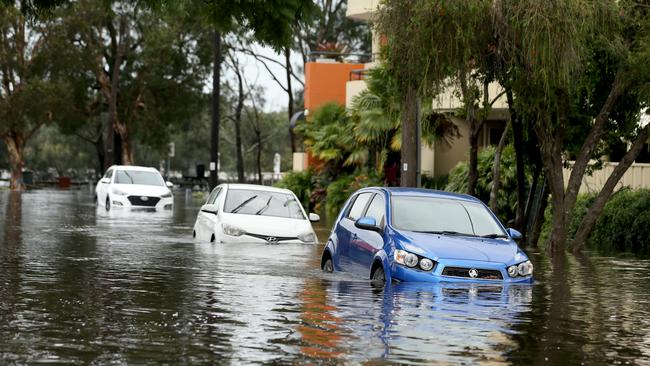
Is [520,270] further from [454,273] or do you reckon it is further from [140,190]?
[140,190]

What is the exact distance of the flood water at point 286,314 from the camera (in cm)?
1033

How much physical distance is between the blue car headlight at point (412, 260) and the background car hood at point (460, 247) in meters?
0.06

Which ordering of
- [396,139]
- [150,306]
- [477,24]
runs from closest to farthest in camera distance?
1. [150,306]
2. [477,24]
3. [396,139]

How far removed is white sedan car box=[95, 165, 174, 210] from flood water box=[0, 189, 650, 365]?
1975 cm

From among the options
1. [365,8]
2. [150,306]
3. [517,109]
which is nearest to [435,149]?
[365,8]

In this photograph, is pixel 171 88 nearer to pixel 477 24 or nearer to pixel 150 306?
pixel 477 24

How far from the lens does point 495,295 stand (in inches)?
579

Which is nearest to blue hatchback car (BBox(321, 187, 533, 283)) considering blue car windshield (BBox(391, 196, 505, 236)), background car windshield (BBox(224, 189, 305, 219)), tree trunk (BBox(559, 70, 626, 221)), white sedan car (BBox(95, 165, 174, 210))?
blue car windshield (BBox(391, 196, 505, 236))

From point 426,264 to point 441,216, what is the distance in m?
1.53

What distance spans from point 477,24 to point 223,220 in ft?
18.2

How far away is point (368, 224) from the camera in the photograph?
1570cm

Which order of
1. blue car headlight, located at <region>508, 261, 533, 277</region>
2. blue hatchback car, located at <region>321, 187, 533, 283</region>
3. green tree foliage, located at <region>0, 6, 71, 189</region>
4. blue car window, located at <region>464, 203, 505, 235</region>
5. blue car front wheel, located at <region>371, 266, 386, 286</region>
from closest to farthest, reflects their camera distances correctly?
blue hatchback car, located at <region>321, 187, 533, 283</region> < blue car headlight, located at <region>508, 261, 533, 277</region> < blue car front wheel, located at <region>371, 266, 386, 286</region> < blue car window, located at <region>464, 203, 505, 235</region> < green tree foliage, located at <region>0, 6, 71, 189</region>

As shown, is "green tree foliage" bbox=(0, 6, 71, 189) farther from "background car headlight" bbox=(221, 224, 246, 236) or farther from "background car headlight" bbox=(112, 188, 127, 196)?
"background car headlight" bbox=(221, 224, 246, 236)

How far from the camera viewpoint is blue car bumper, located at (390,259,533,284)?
48.4 ft
